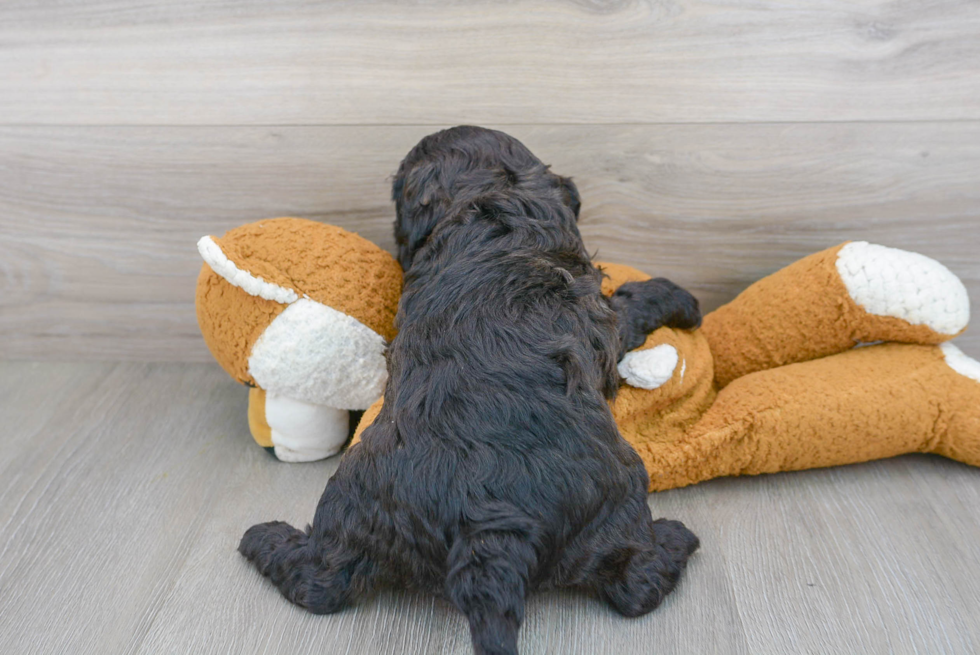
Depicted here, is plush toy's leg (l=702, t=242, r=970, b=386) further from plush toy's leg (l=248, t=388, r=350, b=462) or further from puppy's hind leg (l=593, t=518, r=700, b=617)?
plush toy's leg (l=248, t=388, r=350, b=462)

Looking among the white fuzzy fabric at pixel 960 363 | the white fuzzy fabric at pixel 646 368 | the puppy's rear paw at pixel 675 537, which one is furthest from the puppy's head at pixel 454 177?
the white fuzzy fabric at pixel 960 363

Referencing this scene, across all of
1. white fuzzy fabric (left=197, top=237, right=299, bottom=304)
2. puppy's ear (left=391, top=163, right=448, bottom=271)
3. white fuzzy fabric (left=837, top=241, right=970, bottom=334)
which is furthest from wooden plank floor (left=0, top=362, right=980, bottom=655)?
puppy's ear (left=391, top=163, right=448, bottom=271)

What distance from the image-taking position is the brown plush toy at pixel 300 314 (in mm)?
1526

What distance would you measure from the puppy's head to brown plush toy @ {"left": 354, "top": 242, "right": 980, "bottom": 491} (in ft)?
1.04

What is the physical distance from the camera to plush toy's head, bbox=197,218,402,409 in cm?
153

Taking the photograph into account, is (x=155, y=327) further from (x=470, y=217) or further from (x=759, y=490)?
(x=759, y=490)

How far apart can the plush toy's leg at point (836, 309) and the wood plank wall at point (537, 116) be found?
0.69ft

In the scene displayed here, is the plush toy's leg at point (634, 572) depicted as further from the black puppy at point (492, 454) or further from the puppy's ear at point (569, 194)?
the puppy's ear at point (569, 194)

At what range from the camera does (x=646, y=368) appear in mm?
1496

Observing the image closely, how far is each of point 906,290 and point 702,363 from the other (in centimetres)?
43

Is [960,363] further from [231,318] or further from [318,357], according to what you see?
[231,318]

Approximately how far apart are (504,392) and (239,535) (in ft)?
2.19

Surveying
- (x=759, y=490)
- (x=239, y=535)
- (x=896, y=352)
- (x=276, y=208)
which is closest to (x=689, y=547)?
(x=759, y=490)

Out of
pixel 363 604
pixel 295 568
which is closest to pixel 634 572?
pixel 363 604
